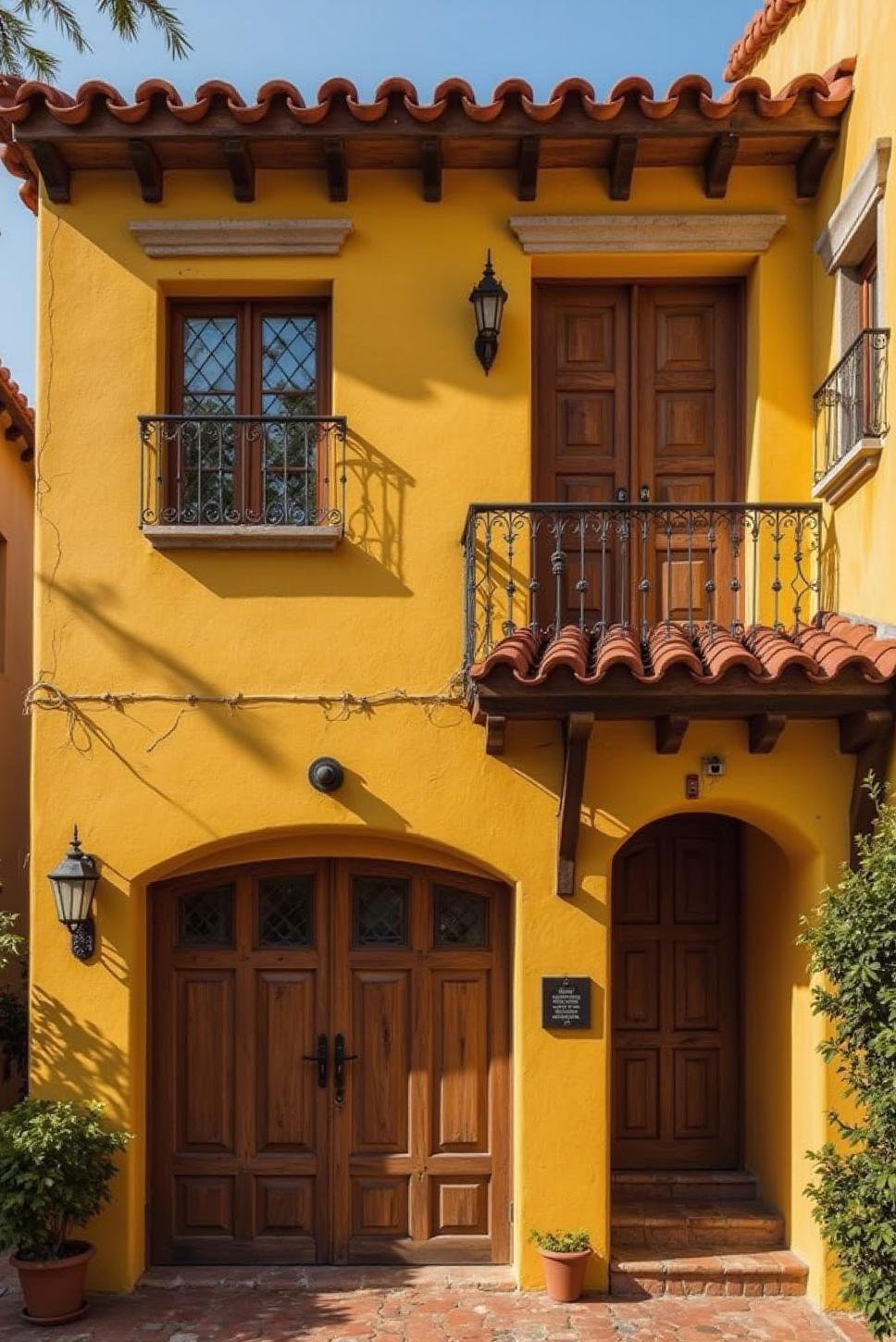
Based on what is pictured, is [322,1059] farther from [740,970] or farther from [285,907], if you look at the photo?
[740,970]

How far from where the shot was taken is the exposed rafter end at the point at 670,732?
7355 millimetres

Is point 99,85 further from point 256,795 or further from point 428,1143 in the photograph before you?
point 428,1143

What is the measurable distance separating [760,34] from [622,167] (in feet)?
10.0

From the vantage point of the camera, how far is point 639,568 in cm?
848

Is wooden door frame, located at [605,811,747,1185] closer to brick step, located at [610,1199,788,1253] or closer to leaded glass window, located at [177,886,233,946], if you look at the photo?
brick step, located at [610,1199,788,1253]

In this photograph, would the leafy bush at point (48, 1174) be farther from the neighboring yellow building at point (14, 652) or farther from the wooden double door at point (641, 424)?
the wooden double door at point (641, 424)

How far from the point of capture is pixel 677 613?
852 cm

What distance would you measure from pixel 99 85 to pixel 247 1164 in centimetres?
A: 706

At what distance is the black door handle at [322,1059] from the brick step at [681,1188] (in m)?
2.12

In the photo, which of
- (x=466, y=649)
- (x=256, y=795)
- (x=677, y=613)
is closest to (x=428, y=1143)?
(x=256, y=795)

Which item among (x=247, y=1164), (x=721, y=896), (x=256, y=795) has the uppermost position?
(x=256, y=795)

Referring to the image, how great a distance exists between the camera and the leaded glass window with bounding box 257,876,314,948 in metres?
8.54

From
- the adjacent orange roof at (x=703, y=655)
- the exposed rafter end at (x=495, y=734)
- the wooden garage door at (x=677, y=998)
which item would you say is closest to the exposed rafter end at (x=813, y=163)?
the adjacent orange roof at (x=703, y=655)

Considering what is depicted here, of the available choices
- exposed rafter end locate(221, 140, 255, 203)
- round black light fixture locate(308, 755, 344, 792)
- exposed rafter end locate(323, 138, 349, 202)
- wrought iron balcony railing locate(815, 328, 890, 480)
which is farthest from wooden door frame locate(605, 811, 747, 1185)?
exposed rafter end locate(221, 140, 255, 203)
